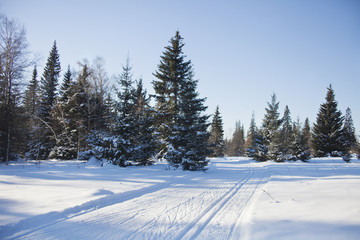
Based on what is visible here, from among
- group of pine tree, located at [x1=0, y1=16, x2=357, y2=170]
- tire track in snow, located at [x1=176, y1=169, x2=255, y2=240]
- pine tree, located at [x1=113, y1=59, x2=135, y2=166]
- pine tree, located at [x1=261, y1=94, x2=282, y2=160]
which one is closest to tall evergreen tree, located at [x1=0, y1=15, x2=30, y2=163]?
group of pine tree, located at [x1=0, y1=16, x2=357, y2=170]

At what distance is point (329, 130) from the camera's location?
996 inches

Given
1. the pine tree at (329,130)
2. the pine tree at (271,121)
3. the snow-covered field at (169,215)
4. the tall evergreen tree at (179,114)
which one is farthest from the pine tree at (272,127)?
the snow-covered field at (169,215)

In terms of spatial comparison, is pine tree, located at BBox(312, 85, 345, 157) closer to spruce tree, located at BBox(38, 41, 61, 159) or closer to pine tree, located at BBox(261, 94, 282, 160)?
pine tree, located at BBox(261, 94, 282, 160)

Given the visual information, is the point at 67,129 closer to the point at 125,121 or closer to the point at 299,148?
the point at 125,121

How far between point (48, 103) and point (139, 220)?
27936 millimetres

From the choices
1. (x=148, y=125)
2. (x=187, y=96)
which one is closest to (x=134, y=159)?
(x=148, y=125)

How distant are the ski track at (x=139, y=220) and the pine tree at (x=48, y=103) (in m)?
16.6

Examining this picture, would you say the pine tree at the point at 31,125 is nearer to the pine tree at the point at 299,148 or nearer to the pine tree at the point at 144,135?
the pine tree at the point at 144,135

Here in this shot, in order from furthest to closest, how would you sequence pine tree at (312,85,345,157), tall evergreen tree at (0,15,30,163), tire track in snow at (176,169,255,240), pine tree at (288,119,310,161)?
pine tree at (312,85,345,157)
pine tree at (288,119,310,161)
tall evergreen tree at (0,15,30,163)
tire track in snow at (176,169,255,240)

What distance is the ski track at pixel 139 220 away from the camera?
3600mm

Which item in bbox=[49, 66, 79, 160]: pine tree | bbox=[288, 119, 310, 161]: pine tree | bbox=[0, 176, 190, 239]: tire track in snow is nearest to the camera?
bbox=[0, 176, 190, 239]: tire track in snow

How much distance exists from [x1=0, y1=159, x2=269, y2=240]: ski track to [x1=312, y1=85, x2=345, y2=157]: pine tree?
26.5 metres

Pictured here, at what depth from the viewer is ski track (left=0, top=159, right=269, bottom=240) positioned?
360 centimetres

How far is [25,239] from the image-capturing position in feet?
10.9
